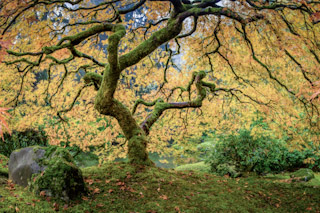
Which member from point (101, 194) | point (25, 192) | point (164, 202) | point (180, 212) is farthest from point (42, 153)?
point (180, 212)

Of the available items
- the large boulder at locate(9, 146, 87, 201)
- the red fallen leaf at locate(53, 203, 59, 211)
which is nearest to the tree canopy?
the large boulder at locate(9, 146, 87, 201)

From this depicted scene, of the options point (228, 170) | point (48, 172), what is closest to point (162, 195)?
point (48, 172)

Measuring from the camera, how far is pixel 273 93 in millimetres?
6027

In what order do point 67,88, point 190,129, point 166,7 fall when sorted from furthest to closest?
point 190,129, point 67,88, point 166,7

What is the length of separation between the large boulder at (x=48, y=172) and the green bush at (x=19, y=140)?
16.8ft

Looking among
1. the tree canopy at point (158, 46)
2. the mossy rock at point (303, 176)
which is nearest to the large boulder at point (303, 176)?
the mossy rock at point (303, 176)

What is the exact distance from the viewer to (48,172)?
3043mm

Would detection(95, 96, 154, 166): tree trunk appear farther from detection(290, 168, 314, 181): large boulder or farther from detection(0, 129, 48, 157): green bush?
detection(0, 129, 48, 157): green bush

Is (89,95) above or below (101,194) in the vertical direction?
above

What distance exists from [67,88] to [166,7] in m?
4.34

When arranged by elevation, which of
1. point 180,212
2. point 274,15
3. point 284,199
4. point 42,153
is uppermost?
point 274,15

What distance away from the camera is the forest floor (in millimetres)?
2824

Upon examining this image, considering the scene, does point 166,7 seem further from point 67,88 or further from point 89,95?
point 67,88

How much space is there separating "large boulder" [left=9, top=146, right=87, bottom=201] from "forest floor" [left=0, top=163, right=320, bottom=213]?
0.41 feet
